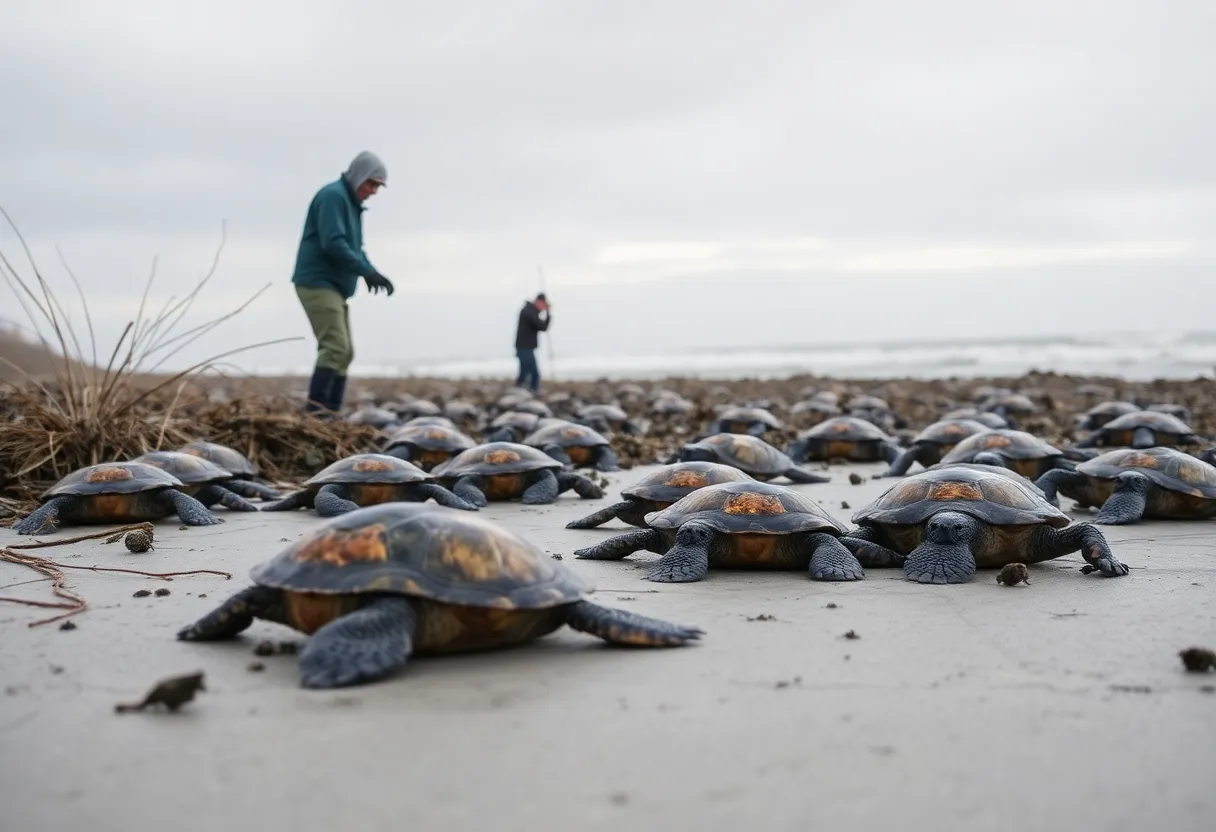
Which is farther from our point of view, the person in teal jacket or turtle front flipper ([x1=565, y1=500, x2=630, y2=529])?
the person in teal jacket

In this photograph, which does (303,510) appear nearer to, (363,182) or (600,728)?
(363,182)

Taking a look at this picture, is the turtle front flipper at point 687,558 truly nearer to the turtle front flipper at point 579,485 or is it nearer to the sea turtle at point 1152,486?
the sea turtle at point 1152,486

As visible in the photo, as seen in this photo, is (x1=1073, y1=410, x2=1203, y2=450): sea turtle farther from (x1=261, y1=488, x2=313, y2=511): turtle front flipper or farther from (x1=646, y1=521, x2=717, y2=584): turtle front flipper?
(x1=261, y1=488, x2=313, y2=511): turtle front flipper

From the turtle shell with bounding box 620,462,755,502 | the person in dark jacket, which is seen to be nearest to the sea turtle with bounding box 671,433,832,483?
the turtle shell with bounding box 620,462,755,502

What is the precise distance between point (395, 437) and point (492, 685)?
284 inches

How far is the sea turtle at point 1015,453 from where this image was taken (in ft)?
29.0

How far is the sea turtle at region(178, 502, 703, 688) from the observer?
3336mm

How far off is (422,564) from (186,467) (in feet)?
15.7

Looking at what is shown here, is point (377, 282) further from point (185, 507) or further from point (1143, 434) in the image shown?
point (1143, 434)

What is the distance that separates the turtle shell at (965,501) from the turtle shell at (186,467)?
4.56 meters

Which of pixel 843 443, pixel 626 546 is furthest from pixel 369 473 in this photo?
pixel 843 443

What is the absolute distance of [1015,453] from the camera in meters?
8.88

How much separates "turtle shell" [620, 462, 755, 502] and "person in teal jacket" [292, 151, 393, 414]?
5.44 m

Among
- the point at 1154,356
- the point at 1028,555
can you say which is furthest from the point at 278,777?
the point at 1154,356
